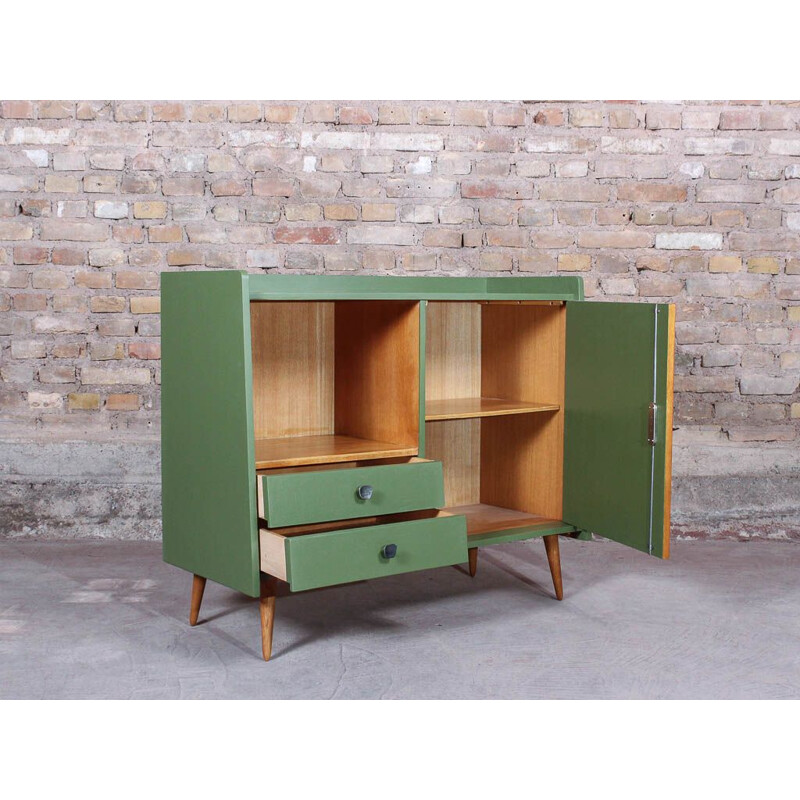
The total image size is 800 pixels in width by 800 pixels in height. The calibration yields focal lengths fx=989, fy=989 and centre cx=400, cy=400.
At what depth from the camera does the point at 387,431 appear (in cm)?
311

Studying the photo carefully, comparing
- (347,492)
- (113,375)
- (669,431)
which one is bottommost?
(347,492)

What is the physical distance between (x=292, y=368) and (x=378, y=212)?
45.7 inches

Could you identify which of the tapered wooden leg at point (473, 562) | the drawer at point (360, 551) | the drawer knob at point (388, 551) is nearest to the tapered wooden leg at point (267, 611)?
the drawer at point (360, 551)

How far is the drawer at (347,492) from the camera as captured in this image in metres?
2.63

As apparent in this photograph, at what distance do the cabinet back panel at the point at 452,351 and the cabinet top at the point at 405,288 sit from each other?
0.15 m

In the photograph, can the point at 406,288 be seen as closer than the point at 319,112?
Yes

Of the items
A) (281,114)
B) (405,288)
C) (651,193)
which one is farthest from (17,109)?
(651,193)

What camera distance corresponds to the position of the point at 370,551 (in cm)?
272

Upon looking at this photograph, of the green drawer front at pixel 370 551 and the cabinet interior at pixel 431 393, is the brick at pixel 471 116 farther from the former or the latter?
the green drawer front at pixel 370 551

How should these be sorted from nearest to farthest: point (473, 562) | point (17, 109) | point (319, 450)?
point (319, 450), point (473, 562), point (17, 109)

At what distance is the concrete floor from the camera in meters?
2.66

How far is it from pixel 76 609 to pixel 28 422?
46.7 inches

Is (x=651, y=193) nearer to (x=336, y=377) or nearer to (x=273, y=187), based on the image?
(x=273, y=187)
